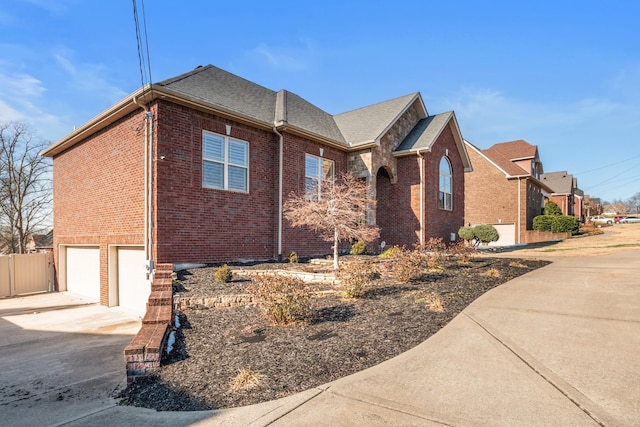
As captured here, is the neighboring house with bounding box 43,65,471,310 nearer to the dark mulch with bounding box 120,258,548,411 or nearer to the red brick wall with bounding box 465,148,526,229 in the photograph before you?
the dark mulch with bounding box 120,258,548,411

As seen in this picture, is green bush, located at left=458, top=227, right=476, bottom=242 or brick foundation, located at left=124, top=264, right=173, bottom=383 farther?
green bush, located at left=458, top=227, right=476, bottom=242

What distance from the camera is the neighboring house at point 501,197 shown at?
2727cm

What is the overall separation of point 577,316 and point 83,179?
1662cm

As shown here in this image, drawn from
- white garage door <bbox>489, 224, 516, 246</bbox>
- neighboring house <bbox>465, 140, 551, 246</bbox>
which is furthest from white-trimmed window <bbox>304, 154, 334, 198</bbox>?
neighboring house <bbox>465, 140, 551, 246</bbox>

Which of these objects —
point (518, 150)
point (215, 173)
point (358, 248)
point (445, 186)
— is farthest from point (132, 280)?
point (518, 150)

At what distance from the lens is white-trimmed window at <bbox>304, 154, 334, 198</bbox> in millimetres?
14117

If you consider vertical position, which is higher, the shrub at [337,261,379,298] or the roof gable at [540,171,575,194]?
the roof gable at [540,171,575,194]

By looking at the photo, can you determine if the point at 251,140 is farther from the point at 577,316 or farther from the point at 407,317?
the point at 577,316

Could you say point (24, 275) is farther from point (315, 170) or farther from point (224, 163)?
point (315, 170)

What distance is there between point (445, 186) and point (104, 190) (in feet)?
51.3

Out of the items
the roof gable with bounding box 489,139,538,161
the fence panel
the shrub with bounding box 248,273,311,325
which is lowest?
the fence panel

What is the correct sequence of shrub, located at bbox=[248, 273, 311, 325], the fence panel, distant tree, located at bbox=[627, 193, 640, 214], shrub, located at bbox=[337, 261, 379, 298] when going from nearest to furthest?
shrub, located at bbox=[248, 273, 311, 325], shrub, located at bbox=[337, 261, 379, 298], the fence panel, distant tree, located at bbox=[627, 193, 640, 214]

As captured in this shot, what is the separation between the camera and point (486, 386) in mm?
3346

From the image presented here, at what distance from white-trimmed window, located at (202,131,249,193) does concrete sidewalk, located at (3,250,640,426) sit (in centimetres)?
818
